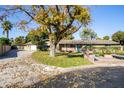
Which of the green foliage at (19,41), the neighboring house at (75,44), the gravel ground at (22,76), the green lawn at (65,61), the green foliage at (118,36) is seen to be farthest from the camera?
the green foliage at (19,41)

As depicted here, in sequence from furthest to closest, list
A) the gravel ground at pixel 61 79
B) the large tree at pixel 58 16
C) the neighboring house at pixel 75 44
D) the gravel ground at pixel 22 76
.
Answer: the neighboring house at pixel 75 44 → the large tree at pixel 58 16 → the gravel ground at pixel 22 76 → the gravel ground at pixel 61 79

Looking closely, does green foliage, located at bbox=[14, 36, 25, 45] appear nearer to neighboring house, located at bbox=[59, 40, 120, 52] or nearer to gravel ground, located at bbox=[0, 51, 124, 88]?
neighboring house, located at bbox=[59, 40, 120, 52]

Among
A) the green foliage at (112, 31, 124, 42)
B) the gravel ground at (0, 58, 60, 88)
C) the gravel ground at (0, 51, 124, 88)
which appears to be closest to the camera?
the gravel ground at (0, 51, 124, 88)

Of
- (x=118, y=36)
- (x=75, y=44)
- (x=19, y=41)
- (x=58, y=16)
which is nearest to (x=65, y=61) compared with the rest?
(x=58, y=16)

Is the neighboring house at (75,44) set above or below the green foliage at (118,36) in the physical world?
below

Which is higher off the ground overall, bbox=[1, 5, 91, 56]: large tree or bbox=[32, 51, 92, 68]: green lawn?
bbox=[1, 5, 91, 56]: large tree

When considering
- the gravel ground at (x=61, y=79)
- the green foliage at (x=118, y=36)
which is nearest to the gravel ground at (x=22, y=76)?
the gravel ground at (x=61, y=79)

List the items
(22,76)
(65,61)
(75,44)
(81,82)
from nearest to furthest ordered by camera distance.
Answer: (81,82) → (22,76) → (65,61) → (75,44)

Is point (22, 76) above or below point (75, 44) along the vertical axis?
below

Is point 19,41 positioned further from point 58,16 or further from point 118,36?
point 58,16

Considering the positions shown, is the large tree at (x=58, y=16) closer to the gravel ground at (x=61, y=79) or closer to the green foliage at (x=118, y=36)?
the gravel ground at (x=61, y=79)

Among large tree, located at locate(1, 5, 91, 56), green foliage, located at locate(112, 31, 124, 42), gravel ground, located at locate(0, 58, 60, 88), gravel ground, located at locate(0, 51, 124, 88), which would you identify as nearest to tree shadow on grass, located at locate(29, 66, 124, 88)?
gravel ground, located at locate(0, 51, 124, 88)

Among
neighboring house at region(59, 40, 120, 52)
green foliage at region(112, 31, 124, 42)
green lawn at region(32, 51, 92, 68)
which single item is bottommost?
green lawn at region(32, 51, 92, 68)
